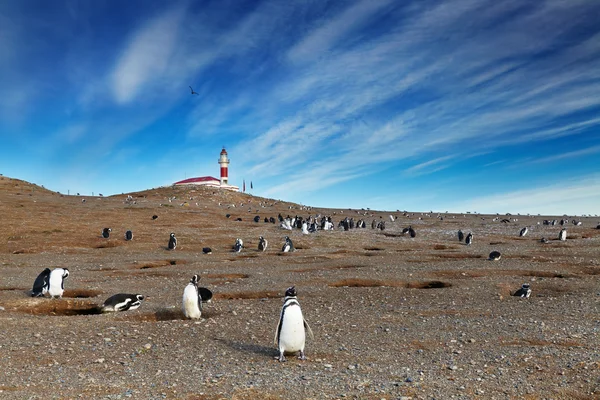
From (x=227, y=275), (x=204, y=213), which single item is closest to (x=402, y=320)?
(x=227, y=275)

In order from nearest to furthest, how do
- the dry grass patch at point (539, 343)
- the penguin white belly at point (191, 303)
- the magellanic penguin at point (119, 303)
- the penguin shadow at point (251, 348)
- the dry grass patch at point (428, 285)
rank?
the penguin shadow at point (251, 348) → the dry grass patch at point (539, 343) → the penguin white belly at point (191, 303) → the magellanic penguin at point (119, 303) → the dry grass patch at point (428, 285)

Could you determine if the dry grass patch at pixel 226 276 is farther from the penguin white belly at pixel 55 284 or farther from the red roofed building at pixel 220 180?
the red roofed building at pixel 220 180

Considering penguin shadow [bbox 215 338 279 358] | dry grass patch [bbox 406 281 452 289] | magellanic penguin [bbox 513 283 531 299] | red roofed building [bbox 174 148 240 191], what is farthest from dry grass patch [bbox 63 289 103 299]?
red roofed building [bbox 174 148 240 191]

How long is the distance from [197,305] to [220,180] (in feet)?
242

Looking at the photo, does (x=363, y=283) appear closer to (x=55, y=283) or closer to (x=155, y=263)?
(x=55, y=283)

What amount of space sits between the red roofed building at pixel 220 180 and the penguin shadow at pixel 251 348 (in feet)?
225

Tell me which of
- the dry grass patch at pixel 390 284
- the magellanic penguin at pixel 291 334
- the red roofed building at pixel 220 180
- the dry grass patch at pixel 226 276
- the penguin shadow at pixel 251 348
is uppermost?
the red roofed building at pixel 220 180

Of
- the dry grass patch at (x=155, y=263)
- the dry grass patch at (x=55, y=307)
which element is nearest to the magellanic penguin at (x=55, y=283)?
the dry grass patch at (x=55, y=307)

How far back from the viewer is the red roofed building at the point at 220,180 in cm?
7838

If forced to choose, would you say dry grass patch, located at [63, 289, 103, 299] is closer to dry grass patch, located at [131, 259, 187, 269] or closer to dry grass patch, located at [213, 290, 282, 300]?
dry grass patch, located at [213, 290, 282, 300]

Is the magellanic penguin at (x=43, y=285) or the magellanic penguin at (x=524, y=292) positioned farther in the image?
the magellanic penguin at (x=524, y=292)

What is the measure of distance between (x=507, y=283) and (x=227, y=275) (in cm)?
903

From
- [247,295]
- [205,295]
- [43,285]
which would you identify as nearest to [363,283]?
[247,295]

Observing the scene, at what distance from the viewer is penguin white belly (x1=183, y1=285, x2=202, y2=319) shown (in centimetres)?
1034
